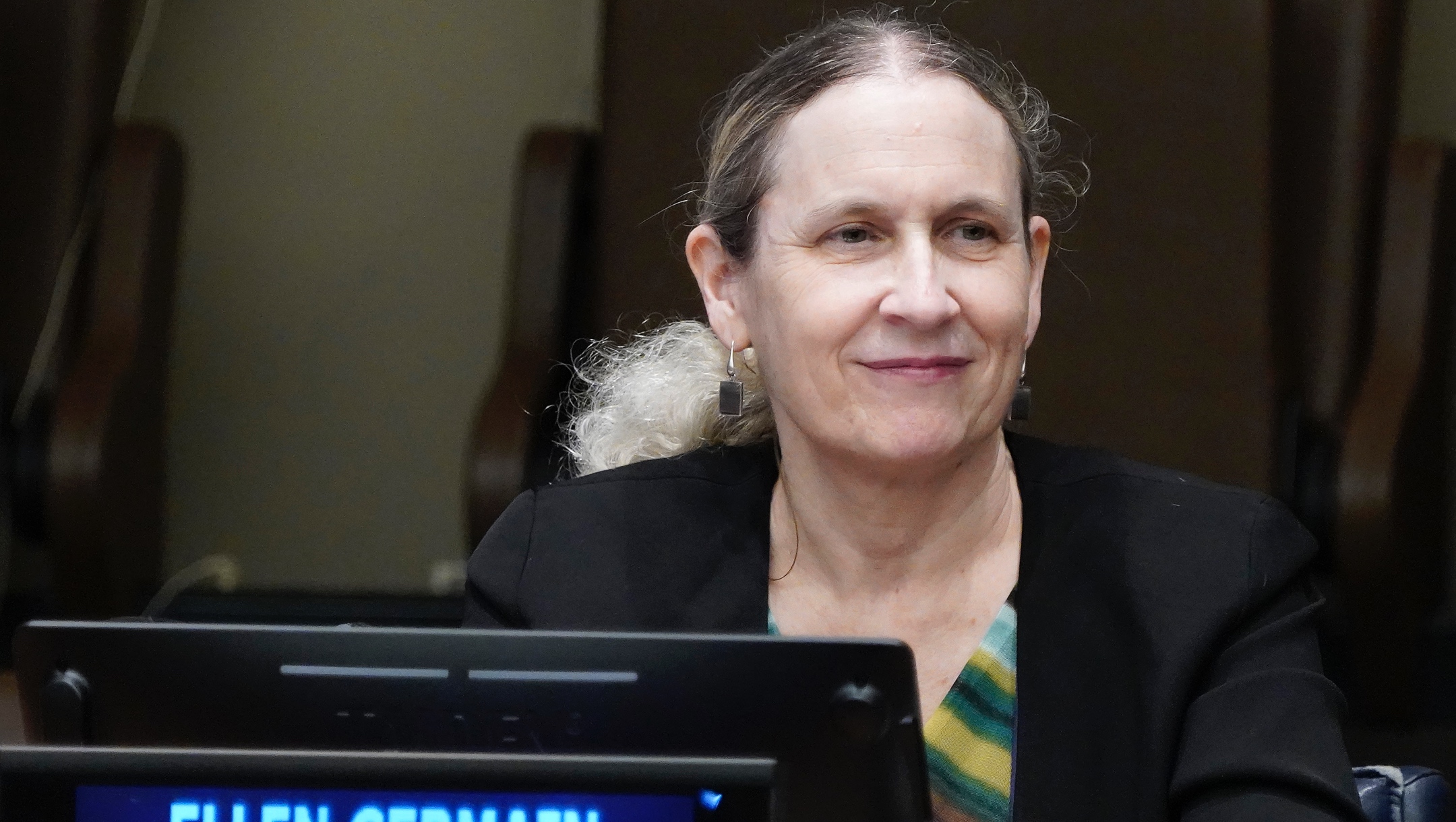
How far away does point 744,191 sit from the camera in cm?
139

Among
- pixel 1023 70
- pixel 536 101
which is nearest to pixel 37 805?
pixel 1023 70

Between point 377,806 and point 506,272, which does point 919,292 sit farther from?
point 506,272

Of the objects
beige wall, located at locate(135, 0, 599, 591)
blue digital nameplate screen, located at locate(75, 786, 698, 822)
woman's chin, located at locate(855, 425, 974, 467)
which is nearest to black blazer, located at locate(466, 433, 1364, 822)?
woman's chin, located at locate(855, 425, 974, 467)

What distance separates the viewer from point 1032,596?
49.8 inches

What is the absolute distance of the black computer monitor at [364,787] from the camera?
669 millimetres

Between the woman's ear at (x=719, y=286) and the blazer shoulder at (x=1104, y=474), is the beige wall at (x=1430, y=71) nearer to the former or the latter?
the blazer shoulder at (x=1104, y=474)

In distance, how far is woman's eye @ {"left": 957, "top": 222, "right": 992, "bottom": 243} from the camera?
4.21ft

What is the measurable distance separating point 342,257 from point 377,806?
2.09m

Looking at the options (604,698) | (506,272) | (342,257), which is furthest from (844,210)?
(342,257)

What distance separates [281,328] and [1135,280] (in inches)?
53.2

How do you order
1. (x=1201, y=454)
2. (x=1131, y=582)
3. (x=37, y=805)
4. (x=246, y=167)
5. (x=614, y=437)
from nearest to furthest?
(x=37, y=805) → (x=1131, y=582) → (x=614, y=437) → (x=1201, y=454) → (x=246, y=167)

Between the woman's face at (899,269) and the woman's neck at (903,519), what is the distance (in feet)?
0.13

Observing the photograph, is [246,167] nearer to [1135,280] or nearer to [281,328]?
[281,328]

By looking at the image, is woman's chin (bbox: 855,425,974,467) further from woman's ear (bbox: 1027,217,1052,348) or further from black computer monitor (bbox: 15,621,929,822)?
black computer monitor (bbox: 15,621,929,822)
